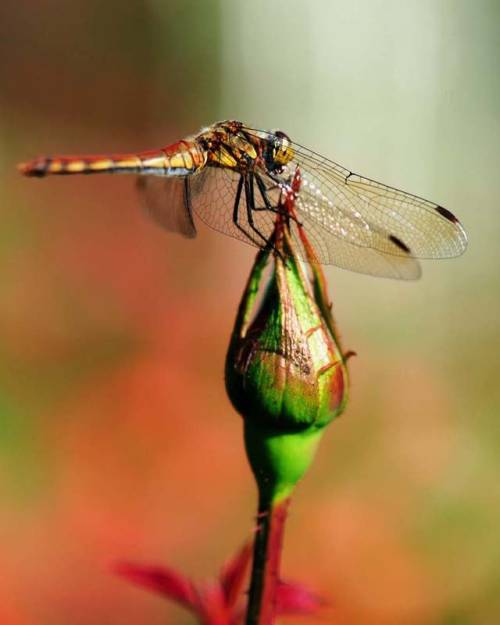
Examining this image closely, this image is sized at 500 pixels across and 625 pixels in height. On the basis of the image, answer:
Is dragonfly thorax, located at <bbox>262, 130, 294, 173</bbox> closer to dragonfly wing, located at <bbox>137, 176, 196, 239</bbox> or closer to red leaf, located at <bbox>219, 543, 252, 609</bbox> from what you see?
dragonfly wing, located at <bbox>137, 176, 196, 239</bbox>

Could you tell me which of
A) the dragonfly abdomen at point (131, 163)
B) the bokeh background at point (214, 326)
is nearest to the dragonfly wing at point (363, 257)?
the dragonfly abdomen at point (131, 163)

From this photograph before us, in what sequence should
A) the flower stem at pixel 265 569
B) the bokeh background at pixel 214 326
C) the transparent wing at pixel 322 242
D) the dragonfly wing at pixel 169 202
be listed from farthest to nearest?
the bokeh background at pixel 214 326
the dragonfly wing at pixel 169 202
the transparent wing at pixel 322 242
the flower stem at pixel 265 569

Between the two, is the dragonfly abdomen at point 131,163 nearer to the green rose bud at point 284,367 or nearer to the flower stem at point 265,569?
the green rose bud at point 284,367

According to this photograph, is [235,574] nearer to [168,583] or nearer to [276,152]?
[168,583]

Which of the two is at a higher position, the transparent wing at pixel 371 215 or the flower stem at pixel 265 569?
the transparent wing at pixel 371 215

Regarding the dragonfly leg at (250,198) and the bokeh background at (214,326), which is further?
the bokeh background at (214,326)

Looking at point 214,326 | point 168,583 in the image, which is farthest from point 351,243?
point 214,326

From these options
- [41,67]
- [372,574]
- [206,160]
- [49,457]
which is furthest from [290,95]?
[206,160]
